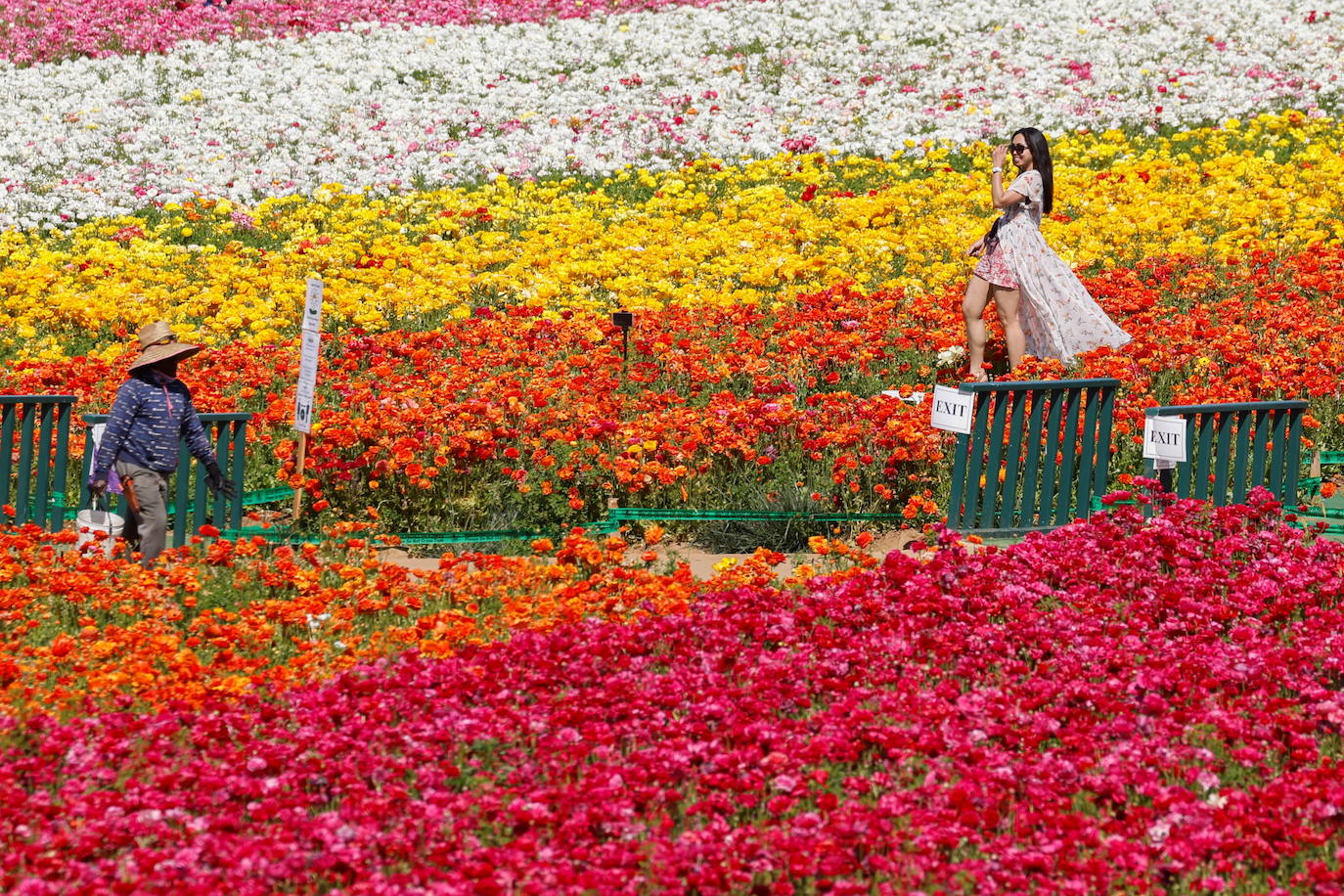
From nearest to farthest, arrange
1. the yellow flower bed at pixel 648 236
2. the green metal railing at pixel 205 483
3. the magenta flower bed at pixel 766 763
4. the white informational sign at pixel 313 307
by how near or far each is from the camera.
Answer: the magenta flower bed at pixel 766 763, the green metal railing at pixel 205 483, the white informational sign at pixel 313 307, the yellow flower bed at pixel 648 236

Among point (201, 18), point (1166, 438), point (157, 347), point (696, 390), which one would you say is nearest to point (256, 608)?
point (157, 347)

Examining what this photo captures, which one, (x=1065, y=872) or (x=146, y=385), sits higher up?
(x=146, y=385)

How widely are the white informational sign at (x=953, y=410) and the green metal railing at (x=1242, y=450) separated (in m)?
0.95

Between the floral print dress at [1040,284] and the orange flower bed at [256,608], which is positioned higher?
the floral print dress at [1040,284]

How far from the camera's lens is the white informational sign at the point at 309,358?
815 cm

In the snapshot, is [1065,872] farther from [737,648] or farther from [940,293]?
[940,293]

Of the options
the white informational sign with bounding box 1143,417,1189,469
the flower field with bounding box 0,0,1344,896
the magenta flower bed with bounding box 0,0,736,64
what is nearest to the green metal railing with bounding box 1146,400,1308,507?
the white informational sign with bounding box 1143,417,1189,469

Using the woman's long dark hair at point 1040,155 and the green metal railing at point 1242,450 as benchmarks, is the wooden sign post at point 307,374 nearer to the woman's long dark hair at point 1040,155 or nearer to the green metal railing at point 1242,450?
the green metal railing at point 1242,450

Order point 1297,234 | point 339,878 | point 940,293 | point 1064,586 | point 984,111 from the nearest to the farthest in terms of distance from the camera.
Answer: point 339,878 < point 1064,586 < point 940,293 < point 1297,234 < point 984,111

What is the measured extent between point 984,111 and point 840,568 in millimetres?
12384

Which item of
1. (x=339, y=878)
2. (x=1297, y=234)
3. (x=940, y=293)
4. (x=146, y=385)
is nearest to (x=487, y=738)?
(x=339, y=878)

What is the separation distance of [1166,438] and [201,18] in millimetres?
19507

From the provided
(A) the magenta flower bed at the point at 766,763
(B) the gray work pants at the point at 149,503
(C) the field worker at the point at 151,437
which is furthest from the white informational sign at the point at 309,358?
(A) the magenta flower bed at the point at 766,763

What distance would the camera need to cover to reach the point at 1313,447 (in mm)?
9391
